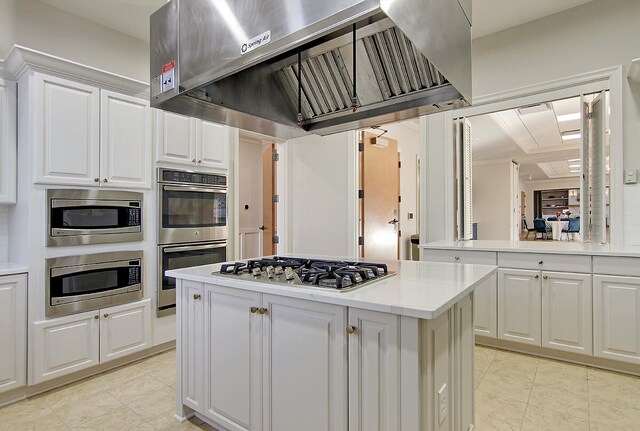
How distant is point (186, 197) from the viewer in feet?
10.2

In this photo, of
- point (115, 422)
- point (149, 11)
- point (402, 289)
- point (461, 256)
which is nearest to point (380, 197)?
point (461, 256)

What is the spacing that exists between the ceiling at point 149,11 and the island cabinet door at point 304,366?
2724mm

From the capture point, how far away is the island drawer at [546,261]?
2566 millimetres

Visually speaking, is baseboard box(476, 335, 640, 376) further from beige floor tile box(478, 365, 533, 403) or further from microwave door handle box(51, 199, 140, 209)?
microwave door handle box(51, 199, 140, 209)

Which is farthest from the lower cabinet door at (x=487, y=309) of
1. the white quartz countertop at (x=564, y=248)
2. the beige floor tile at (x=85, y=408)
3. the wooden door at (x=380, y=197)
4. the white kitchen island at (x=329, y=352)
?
the beige floor tile at (x=85, y=408)

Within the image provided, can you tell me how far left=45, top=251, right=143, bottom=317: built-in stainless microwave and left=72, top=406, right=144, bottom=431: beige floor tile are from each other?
79 centimetres

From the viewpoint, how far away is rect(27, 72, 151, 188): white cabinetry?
2297 mm

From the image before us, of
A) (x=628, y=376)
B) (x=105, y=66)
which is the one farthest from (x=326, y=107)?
(x=628, y=376)

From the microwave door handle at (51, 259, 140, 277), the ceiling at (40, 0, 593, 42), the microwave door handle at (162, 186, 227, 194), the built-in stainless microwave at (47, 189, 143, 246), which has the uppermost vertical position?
the ceiling at (40, 0, 593, 42)

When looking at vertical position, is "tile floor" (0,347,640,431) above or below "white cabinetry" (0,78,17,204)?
below

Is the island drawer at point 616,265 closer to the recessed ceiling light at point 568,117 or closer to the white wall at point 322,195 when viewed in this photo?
the white wall at point 322,195

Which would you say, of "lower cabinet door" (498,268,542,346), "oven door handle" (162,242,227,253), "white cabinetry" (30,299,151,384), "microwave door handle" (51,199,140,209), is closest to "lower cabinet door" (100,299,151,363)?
"white cabinetry" (30,299,151,384)

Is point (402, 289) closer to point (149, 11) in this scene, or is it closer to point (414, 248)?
point (149, 11)

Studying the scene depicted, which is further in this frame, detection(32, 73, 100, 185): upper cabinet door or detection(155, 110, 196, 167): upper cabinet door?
detection(155, 110, 196, 167): upper cabinet door
